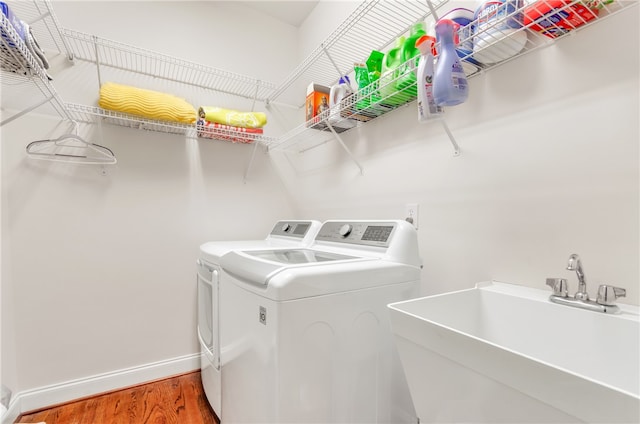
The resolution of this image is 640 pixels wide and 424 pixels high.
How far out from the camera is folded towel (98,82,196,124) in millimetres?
1688

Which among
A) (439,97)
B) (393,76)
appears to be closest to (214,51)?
(393,76)

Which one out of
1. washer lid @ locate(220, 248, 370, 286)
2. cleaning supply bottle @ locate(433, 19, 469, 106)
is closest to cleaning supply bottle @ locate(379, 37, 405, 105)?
cleaning supply bottle @ locate(433, 19, 469, 106)

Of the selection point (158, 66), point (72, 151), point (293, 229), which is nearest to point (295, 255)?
point (293, 229)

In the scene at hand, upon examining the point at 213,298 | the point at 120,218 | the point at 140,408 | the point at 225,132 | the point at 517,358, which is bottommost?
the point at 140,408

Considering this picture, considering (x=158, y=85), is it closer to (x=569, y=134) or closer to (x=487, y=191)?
(x=487, y=191)

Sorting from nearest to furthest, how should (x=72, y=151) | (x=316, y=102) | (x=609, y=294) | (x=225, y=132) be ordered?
(x=609, y=294), (x=72, y=151), (x=316, y=102), (x=225, y=132)

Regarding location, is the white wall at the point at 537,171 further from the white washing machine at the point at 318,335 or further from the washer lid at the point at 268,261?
the washer lid at the point at 268,261

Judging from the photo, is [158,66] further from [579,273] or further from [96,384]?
[579,273]

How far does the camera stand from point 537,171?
1.04 metres

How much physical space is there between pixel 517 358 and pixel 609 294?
43cm

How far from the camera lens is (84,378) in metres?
1.82

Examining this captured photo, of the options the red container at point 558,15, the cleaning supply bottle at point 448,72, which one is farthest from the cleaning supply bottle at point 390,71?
the red container at point 558,15

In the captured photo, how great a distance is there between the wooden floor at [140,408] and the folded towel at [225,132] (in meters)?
1.67

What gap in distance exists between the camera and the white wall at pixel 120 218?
5.56 ft
